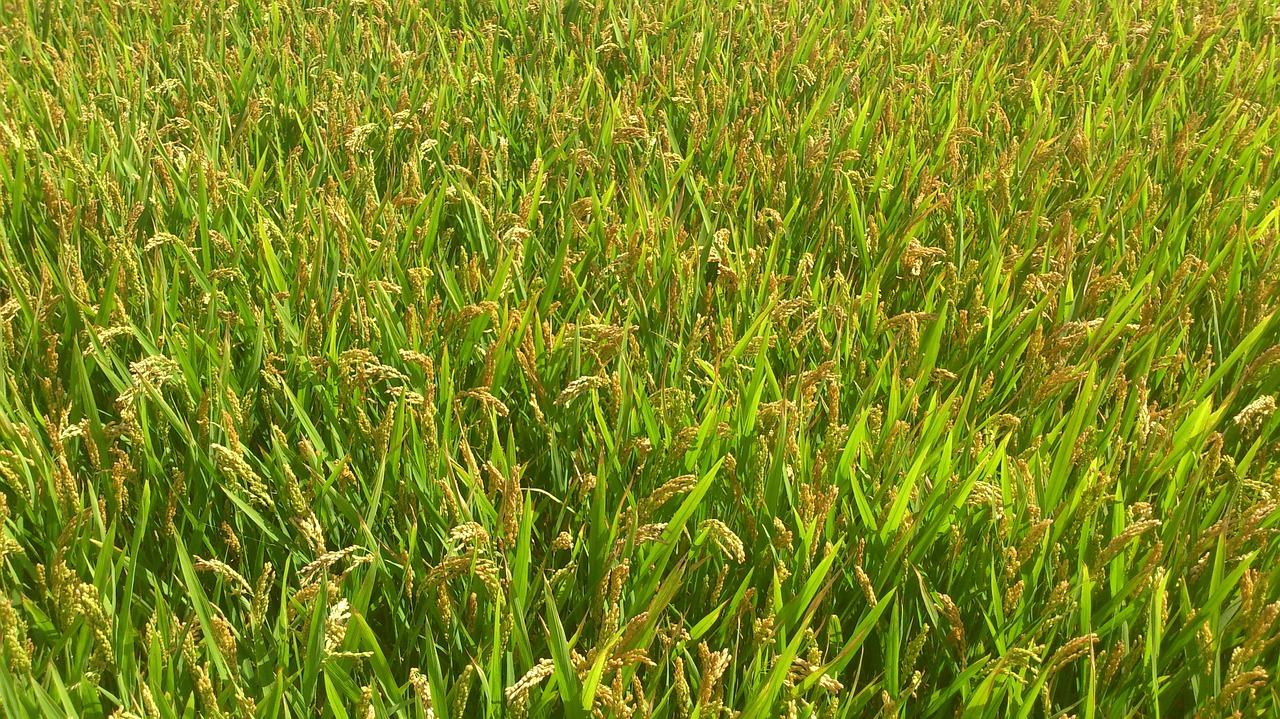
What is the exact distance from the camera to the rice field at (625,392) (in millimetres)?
1238

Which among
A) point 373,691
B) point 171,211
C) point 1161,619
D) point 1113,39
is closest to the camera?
point 373,691

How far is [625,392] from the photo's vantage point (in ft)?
5.17

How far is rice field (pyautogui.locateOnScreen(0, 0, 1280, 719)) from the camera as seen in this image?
124 cm

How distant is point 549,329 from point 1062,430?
2.83ft

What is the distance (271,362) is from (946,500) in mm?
1088

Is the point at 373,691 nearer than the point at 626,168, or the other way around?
the point at 373,691

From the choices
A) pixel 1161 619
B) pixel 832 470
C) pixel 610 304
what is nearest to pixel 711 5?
pixel 610 304

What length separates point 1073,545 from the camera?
144 cm

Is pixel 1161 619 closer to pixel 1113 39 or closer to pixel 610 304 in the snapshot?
pixel 610 304

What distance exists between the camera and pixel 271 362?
5.67 feet

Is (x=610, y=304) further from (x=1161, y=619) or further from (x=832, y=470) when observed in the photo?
(x=1161, y=619)

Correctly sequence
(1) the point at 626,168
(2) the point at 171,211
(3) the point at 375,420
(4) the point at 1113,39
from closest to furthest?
1. (3) the point at 375,420
2. (2) the point at 171,211
3. (1) the point at 626,168
4. (4) the point at 1113,39

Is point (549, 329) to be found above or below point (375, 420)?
above

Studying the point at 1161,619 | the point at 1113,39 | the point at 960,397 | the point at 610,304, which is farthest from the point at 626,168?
the point at 1113,39
